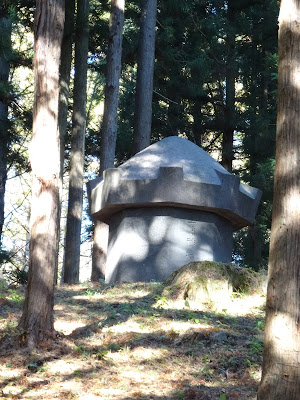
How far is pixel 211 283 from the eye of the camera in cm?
795

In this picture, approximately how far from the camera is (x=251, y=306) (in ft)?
26.1

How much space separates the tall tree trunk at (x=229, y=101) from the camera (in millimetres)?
18248

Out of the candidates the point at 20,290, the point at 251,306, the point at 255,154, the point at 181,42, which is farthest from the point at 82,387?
the point at 181,42

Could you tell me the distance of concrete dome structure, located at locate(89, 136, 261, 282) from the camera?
9797 millimetres

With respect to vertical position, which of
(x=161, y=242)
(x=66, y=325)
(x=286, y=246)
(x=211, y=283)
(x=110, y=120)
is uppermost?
(x=110, y=120)

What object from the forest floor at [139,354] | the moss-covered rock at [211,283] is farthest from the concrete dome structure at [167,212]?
the forest floor at [139,354]

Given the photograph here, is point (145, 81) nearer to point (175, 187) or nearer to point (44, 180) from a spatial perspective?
point (175, 187)

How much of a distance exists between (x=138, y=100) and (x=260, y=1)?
6018mm

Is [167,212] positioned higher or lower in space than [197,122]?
lower

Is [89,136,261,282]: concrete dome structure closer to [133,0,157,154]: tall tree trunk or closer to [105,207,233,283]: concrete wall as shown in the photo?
[105,207,233,283]: concrete wall

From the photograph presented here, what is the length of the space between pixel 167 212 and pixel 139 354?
4.44 meters

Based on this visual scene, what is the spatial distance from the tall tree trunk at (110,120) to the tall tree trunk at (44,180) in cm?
728

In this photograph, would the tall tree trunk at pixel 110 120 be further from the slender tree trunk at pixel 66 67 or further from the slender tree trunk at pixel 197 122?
the slender tree trunk at pixel 197 122

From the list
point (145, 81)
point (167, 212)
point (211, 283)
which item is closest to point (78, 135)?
point (145, 81)
